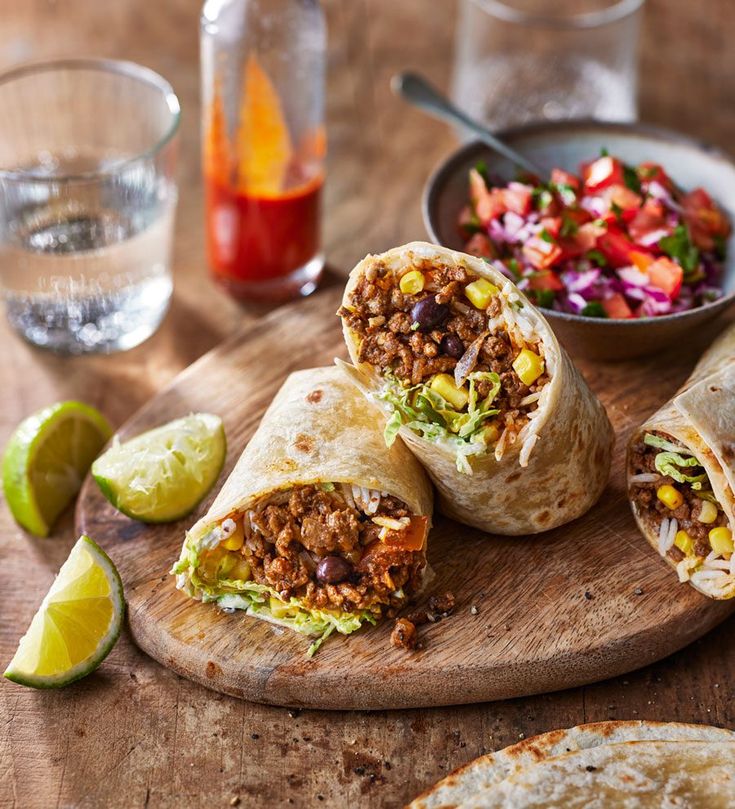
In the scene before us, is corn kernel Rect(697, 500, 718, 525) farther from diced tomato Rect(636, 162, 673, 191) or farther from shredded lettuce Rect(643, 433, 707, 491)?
diced tomato Rect(636, 162, 673, 191)

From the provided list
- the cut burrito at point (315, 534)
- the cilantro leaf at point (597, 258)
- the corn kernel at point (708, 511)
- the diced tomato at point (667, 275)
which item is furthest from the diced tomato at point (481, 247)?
the corn kernel at point (708, 511)

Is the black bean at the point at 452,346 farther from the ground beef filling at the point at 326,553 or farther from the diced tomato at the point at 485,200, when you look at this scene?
the diced tomato at the point at 485,200

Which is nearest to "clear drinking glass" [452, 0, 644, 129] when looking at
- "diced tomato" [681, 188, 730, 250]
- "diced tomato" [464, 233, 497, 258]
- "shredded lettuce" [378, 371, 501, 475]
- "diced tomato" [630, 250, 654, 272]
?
"diced tomato" [681, 188, 730, 250]

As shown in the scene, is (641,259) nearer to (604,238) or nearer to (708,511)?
(604,238)

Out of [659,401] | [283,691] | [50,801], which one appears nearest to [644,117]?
[659,401]

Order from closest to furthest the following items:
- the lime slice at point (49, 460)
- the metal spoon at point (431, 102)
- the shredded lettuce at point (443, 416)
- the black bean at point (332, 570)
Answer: the shredded lettuce at point (443, 416) < the black bean at point (332, 570) < the lime slice at point (49, 460) < the metal spoon at point (431, 102)

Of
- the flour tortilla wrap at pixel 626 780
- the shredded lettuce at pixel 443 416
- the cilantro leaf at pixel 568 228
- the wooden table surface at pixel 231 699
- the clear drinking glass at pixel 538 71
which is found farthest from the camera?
the clear drinking glass at pixel 538 71

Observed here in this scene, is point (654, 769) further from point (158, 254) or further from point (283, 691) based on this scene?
point (158, 254)


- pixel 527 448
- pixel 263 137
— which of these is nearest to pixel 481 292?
pixel 527 448
